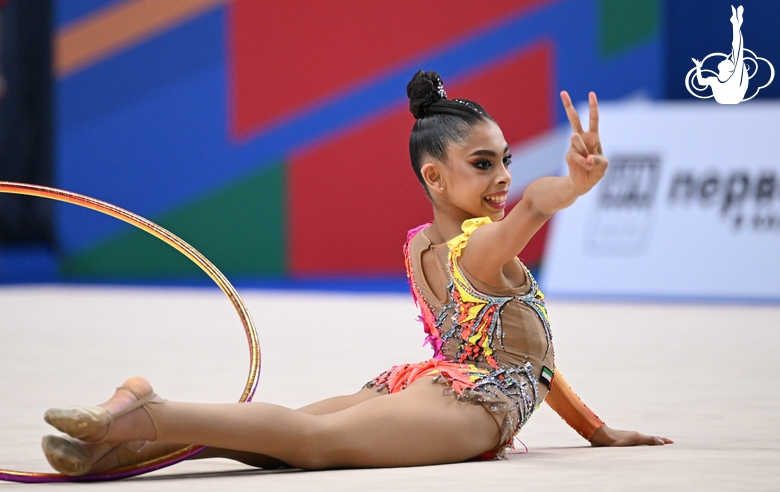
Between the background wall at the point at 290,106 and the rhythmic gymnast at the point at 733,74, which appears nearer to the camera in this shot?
the rhythmic gymnast at the point at 733,74

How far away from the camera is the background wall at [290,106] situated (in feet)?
35.1

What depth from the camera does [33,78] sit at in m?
12.4

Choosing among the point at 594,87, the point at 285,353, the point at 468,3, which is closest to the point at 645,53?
the point at 594,87

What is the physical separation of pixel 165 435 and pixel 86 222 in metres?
10.6

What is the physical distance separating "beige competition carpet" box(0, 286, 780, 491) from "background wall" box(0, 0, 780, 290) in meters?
2.32

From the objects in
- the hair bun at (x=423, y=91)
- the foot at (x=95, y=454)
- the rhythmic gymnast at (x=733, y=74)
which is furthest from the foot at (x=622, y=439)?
the rhythmic gymnast at (x=733, y=74)

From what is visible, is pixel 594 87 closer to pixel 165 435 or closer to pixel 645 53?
pixel 645 53

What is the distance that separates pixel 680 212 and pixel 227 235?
536 centimetres

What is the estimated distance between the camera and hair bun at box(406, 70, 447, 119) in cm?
281

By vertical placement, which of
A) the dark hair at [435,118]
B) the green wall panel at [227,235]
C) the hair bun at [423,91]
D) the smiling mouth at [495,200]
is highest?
the green wall panel at [227,235]

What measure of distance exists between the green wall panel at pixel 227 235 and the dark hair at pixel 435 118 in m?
8.92

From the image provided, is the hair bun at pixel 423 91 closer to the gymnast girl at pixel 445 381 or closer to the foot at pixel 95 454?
the gymnast girl at pixel 445 381

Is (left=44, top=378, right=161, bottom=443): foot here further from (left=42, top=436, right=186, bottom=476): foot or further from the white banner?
the white banner

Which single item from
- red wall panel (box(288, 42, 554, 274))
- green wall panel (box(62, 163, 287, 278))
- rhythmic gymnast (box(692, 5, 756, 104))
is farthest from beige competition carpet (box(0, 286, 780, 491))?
green wall panel (box(62, 163, 287, 278))
